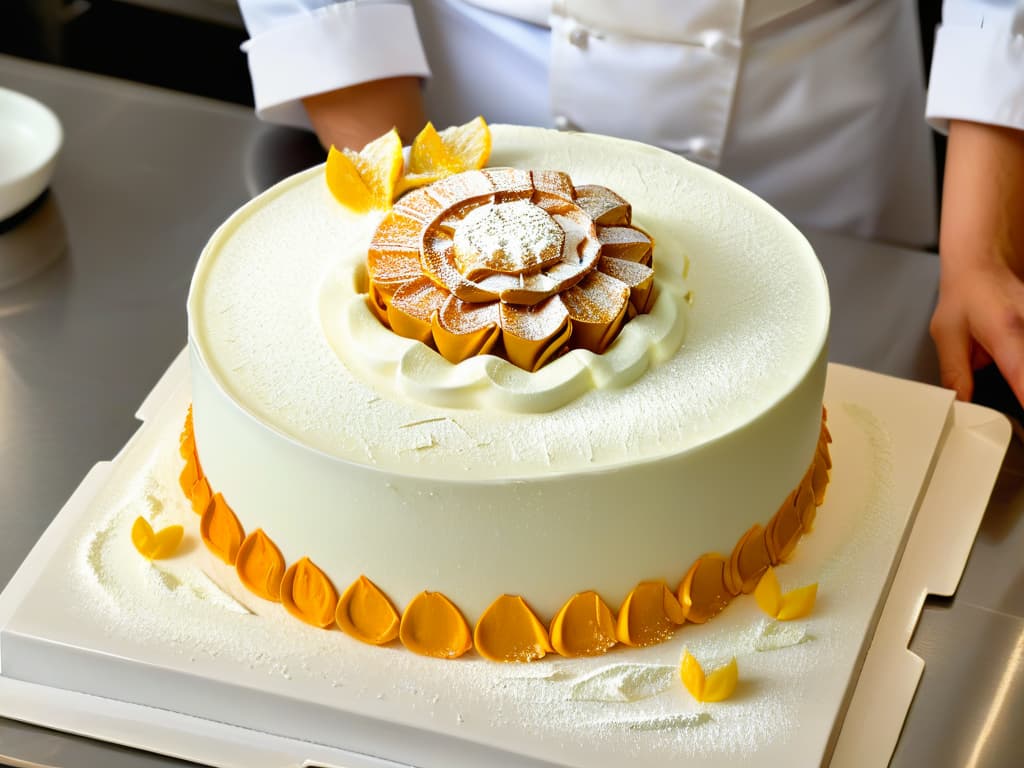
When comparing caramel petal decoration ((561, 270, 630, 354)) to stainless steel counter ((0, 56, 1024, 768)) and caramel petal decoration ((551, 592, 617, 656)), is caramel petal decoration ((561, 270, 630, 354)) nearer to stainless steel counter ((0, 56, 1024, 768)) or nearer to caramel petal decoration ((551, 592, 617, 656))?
caramel petal decoration ((551, 592, 617, 656))

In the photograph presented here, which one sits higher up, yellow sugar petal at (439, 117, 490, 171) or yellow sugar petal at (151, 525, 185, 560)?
yellow sugar petal at (439, 117, 490, 171)

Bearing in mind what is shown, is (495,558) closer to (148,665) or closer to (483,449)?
(483,449)

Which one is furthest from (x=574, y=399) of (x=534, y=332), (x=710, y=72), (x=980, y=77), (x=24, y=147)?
(x=24, y=147)

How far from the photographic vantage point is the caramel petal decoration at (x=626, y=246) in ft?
4.31

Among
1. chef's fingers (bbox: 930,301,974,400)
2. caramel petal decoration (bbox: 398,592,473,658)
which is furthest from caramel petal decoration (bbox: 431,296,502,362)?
chef's fingers (bbox: 930,301,974,400)

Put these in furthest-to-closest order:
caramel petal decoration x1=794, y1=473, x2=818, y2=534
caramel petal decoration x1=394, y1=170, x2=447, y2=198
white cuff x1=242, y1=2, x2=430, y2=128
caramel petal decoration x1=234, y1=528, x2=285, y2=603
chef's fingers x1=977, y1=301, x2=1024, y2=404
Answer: white cuff x1=242, y1=2, x2=430, y2=128 → chef's fingers x1=977, y1=301, x2=1024, y2=404 → caramel petal decoration x1=394, y1=170, x2=447, y2=198 → caramel petal decoration x1=794, y1=473, x2=818, y2=534 → caramel petal decoration x1=234, y1=528, x2=285, y2=603

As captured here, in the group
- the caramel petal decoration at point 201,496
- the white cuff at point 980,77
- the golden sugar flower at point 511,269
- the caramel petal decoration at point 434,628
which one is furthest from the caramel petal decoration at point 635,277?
the white cuff at point 980,77

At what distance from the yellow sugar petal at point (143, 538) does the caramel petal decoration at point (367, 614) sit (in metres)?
0.23

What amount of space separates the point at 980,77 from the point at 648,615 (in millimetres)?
962

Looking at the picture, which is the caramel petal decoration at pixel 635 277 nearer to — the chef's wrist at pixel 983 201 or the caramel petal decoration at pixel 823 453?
the caramel petal decoration at pixel 823 453

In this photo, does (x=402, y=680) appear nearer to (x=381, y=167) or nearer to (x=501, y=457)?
(x=501, y=457)

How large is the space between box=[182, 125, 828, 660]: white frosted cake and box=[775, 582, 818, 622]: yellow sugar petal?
1.7 inches

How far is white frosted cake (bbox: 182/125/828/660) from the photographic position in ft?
3.78

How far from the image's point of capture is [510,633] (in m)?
1.21
